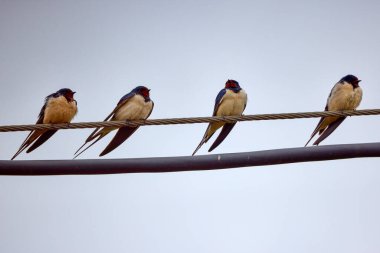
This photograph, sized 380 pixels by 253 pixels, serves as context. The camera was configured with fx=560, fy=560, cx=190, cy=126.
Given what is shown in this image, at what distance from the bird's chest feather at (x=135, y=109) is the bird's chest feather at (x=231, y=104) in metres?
0.69

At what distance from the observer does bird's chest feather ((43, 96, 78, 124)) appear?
4.86 m

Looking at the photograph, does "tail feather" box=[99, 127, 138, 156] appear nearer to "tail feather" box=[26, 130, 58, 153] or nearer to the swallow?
"tail feather" box=[26, 130, 58, 153]

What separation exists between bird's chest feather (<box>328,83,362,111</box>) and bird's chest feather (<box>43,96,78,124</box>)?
8.08 ft

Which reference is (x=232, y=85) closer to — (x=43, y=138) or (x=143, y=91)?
(x=143, y=91)

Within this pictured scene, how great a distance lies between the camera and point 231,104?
17.5ft

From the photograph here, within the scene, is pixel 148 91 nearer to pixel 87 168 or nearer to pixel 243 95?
pixel 243 95

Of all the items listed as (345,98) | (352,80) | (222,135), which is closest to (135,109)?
(222,135)

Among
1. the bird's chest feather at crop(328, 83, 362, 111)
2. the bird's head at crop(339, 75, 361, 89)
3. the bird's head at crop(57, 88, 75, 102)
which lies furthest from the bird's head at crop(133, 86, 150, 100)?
the bird's head at crop(339, 75, 361, 89)

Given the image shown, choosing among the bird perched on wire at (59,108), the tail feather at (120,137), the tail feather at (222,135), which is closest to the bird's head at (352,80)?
the tail feather at (222,135)

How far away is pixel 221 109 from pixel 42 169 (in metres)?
2.71

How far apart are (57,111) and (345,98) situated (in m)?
2.63

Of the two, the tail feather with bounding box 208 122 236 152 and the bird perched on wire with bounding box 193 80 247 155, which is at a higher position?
the bird perched on wire with bounding box 193 80 247 155

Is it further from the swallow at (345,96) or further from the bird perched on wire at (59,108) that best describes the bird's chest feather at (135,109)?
the swallow at (345,96)

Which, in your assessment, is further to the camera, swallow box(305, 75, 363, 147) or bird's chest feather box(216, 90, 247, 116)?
bird's chest feather box(216, 90, 247, 116)
